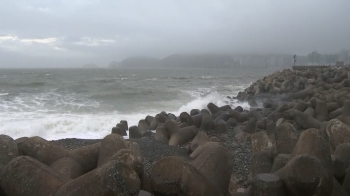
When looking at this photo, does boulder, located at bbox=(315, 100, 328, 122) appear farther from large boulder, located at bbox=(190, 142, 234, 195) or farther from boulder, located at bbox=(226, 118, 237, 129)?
large boulder, located at bbox=(190, 142, 234, 195)

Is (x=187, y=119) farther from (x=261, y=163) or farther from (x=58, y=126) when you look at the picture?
(x=261, y=163)

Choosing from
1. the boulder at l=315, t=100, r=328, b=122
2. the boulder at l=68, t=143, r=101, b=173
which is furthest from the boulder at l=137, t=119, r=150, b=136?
the boulder at l=68, t=143, r=101, b=173

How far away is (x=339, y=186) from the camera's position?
305 centimetres

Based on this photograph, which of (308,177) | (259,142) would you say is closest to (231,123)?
(259,142)

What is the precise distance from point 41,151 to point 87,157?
1.58ft

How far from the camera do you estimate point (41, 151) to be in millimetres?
3479

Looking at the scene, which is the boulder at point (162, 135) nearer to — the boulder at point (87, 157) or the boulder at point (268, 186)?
the boulder at point (87, 157)

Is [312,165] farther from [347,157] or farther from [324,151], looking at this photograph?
[347,157]

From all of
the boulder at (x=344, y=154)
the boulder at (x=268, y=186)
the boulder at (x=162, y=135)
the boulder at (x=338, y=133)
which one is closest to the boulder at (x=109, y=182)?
the boulder at (x=268, y=186)

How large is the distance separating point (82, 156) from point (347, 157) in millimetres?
2771

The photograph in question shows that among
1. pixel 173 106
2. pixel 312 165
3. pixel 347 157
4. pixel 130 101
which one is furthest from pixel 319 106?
pixel 130 101

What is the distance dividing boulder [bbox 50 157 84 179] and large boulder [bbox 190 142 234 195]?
1168 mm

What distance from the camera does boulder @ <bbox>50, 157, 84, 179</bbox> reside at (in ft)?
10.6

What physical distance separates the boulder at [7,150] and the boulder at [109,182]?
101 centimetres
